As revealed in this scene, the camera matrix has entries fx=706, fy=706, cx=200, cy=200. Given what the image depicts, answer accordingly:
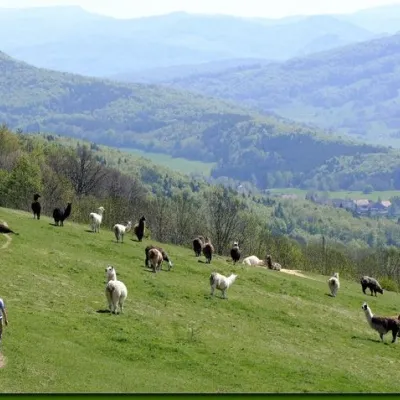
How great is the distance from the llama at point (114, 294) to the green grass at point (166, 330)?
1.09 meters

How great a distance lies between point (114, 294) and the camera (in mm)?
39375

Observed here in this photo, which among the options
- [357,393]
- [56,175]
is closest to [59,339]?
[357,393]

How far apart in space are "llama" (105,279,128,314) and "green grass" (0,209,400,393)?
1.09 meters

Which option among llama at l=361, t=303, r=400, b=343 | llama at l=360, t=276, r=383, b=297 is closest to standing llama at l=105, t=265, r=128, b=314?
llama at l=361, t=303, r=400, b=343

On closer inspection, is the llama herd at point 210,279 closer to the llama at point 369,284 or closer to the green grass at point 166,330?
the llama at point 369,284

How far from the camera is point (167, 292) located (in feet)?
159

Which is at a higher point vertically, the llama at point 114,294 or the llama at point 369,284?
the llama at point 114,294

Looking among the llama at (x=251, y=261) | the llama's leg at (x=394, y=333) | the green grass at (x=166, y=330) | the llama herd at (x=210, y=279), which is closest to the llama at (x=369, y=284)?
the llama herd at (x=210, y=279)

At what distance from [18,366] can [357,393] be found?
48.3ft

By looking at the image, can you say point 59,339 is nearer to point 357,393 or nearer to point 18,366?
point 18,366

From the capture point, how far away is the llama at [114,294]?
39150 millimetres

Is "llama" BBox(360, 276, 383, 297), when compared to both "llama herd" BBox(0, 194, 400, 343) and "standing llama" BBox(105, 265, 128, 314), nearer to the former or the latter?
"llama herd" BBox(0, 194, 400, 343)

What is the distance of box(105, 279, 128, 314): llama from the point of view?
39.2 meters

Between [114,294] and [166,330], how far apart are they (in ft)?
11.8
